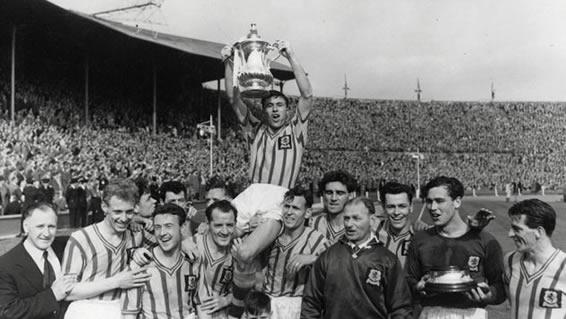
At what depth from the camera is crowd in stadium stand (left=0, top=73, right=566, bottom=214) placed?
22.1 m

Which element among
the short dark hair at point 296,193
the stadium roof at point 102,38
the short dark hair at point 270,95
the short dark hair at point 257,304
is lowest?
the short dark hair at point 257,304

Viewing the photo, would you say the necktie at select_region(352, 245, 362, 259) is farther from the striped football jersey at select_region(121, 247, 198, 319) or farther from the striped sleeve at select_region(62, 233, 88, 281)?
the striped sleeve at select_region(62, 233, 88, 281)

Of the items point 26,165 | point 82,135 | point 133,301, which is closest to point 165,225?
point 133,301

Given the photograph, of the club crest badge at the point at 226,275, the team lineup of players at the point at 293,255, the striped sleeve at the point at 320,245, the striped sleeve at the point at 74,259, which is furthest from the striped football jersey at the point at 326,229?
the striped sleeve at the point at 74,259

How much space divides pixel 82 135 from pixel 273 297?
21.5 m

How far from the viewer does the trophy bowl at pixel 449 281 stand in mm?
3930

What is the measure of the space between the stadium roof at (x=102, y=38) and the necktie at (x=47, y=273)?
18941 mm

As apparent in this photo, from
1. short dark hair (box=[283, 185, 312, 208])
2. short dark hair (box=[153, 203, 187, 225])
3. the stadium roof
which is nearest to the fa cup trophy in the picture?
short dark hair (box=[283, 185, 312, 208])

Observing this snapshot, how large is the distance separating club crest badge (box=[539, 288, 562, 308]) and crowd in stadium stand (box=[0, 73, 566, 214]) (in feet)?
50.4

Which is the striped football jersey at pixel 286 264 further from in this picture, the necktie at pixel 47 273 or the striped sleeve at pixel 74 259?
the necktie at pixel 47 273

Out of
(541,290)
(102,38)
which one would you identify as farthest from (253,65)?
(102,38)

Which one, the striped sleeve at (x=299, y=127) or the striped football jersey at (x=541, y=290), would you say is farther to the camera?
the striped sleeve at (x=299, y=127)

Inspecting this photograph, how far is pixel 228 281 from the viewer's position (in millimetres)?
5004

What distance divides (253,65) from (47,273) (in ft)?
7.20
